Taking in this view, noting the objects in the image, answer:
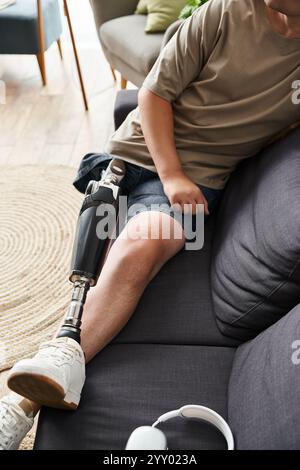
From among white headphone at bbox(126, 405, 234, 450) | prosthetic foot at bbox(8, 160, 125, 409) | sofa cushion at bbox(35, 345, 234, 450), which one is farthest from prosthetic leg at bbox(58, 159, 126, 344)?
white headphone at bbox(126, 405, 234, 450)

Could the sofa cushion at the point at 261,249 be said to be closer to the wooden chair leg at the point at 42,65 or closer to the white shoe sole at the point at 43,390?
the white shoe sole at the point at 43,390

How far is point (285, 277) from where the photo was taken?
3.63 feet

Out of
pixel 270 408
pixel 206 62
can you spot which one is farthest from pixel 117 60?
pixel 270 408

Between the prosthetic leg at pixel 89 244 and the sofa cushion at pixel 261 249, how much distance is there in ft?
0.93

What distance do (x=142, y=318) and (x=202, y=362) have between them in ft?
0.57

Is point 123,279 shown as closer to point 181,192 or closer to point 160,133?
point 181,192

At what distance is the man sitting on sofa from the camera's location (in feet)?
4.06

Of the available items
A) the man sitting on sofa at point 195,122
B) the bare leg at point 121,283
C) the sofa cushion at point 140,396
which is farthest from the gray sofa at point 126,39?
the sofa cushion at point 140,396

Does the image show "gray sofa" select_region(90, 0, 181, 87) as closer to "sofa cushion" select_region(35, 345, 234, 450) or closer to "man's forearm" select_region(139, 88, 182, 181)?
"man's forearm" select_region(139, 88, 182, 181)

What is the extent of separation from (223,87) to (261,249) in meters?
0.47

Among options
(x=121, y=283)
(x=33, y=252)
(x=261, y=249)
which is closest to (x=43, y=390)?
(x=121, y=283)

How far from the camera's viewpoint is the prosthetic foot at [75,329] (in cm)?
101

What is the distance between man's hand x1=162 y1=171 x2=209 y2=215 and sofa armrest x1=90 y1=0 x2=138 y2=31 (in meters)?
1.59

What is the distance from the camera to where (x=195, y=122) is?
1455mm
